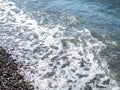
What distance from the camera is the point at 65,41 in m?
18.4

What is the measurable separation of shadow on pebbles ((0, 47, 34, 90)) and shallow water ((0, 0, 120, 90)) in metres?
0.52

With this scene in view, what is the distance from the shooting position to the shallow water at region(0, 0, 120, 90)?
47.1 feet

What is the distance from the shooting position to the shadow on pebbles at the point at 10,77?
1309cm

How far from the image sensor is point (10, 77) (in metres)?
13.7

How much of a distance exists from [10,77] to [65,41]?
19.4ft

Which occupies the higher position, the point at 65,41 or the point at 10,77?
the point at 65,41

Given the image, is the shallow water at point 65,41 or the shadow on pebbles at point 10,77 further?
the shallow water at point 65,41

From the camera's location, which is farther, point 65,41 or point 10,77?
point 65,41

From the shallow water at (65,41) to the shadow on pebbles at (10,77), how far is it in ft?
1.70

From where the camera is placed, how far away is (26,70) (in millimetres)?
14922

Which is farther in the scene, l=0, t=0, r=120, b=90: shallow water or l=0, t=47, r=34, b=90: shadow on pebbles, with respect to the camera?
l=0, t=0, r=120, b=90: shallow water

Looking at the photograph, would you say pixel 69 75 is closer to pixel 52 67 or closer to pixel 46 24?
pixel 52 67

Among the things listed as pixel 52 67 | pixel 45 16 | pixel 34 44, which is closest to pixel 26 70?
pixel 52 67

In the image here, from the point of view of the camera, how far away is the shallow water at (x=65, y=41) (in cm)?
1435
